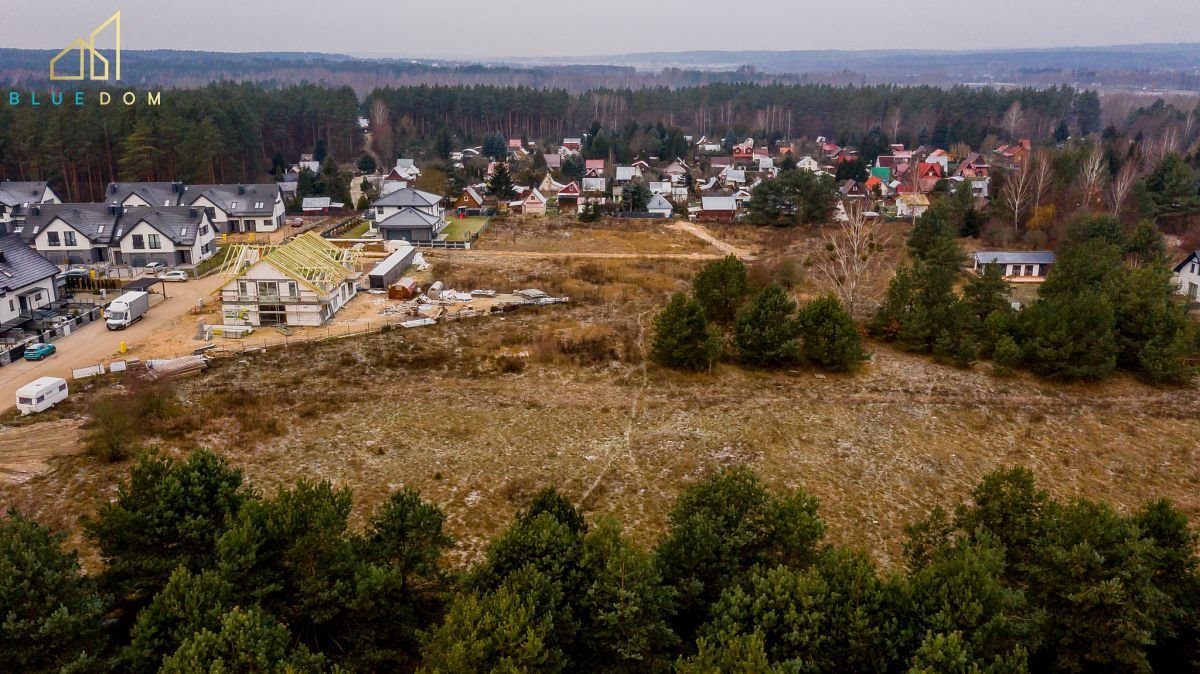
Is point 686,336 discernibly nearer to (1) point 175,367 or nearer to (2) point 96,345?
(1) point 175,367

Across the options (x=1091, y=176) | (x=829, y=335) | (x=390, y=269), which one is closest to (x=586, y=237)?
(x=390, y=269)

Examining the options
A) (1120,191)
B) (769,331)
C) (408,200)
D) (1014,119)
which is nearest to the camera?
(769,331)

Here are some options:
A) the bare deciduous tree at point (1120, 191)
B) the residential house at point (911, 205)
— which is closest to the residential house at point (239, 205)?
the residential house at point (911, 205)

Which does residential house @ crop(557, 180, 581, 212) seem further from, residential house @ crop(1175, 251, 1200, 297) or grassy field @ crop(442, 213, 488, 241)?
residential house @ crop(1175, 251, 1200, 297)

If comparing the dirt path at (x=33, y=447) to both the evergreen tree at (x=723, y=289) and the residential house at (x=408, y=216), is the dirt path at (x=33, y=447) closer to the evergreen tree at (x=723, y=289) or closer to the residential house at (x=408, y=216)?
the evergreen tree at (x=723, y=289)

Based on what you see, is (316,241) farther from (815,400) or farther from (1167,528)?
(1167,528)

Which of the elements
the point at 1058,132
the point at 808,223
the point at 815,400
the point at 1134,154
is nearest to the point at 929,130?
the point at 1058,132
